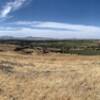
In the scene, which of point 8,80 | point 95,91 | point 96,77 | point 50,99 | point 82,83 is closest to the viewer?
point 50,99

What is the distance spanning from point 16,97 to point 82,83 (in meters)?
4.46

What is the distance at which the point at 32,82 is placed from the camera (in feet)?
41.9

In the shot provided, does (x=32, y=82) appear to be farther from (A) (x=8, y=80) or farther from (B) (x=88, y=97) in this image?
(B) (x=88, y=97)

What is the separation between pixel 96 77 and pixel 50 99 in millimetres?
5692

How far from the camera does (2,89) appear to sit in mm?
10875

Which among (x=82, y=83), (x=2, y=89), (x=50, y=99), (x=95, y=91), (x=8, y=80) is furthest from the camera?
(x=82, y=83)

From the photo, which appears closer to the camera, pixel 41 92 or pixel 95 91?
pixel 41 92

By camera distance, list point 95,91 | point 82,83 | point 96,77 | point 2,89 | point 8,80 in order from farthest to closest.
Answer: point 96,77 → point 82,83 → point 8,80 → point 95,91 → point 2,89

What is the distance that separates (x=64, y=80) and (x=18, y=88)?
336cm

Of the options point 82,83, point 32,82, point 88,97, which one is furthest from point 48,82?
point 88,97

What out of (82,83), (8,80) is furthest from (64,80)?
(8,80)

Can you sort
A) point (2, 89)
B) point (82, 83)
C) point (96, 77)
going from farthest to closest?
point (96, 77), point (82, 83), point (2, 89)

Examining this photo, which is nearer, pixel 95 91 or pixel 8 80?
pixel 95 91

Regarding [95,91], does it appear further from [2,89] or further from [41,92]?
[2,89]
